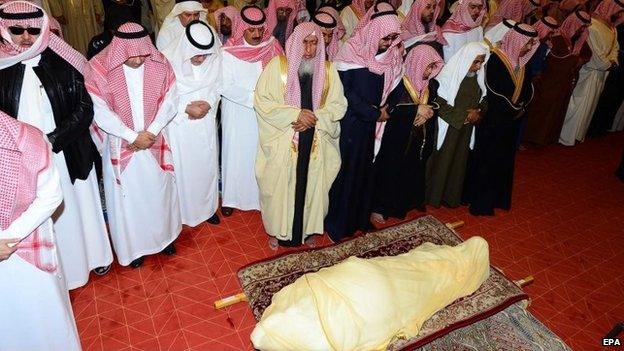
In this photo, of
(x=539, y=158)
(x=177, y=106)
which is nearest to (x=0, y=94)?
(x=177, y=106)

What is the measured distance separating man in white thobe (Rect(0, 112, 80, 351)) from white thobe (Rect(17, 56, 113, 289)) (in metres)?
0.58

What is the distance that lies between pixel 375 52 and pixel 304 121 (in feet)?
2.57

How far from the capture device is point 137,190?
10.5 ft

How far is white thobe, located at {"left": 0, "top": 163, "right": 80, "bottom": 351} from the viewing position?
6.93 feet

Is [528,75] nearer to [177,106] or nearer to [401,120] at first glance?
[401,120]

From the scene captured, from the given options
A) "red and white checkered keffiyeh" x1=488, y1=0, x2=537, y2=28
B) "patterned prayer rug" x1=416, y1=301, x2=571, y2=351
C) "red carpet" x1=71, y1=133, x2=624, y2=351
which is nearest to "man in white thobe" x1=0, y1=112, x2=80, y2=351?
"red carpet" x1=71, y1=133, x2=624, y2=351

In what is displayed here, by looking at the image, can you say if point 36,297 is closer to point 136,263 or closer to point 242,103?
point 136,263

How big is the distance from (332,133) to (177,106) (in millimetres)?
1140

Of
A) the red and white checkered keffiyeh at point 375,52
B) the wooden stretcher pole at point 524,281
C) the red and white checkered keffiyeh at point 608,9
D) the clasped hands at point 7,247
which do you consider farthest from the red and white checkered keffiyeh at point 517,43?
the clasped hands at point 7,247

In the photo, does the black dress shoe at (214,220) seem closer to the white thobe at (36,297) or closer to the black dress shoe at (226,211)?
the black dress shoe at (226,211)

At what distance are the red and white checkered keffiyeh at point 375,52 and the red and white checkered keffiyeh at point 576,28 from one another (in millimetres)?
3145

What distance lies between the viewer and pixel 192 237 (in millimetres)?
3869

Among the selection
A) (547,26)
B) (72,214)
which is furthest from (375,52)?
(547,26)

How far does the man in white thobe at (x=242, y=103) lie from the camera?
143 inches
